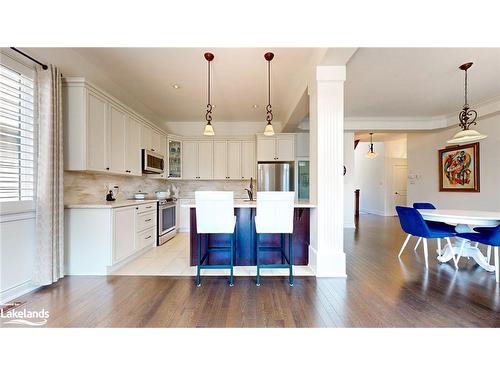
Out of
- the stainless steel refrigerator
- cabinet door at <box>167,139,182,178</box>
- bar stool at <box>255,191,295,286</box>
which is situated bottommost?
bar stool at <box>255,191,295,286</box>

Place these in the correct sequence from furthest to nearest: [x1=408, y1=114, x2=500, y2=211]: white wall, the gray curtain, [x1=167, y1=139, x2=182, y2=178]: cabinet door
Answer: [x1=167, y1=139, x2=182, y2=178]: cabinet door
[x1=408, y1=114, x2=500, y2=211]: white wall
the gray curtain

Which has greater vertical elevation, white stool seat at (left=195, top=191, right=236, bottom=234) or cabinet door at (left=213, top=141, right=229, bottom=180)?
cabinet door at (left=213, top=141, right=229, bottom=180)

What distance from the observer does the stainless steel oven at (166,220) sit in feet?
13.7

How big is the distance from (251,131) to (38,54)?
419 cm

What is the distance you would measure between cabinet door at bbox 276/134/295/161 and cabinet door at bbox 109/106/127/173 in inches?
128

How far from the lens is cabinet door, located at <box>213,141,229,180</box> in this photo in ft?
18.2

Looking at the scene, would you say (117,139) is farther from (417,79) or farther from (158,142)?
(417,79)

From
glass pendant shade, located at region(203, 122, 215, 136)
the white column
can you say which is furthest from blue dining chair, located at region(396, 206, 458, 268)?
glass pendant shade, located at region(203, 122, 215, 136)

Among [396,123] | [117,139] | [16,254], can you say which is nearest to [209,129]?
[117,139]

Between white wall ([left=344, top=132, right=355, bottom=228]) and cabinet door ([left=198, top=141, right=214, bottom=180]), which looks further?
white wall ([left=344, top=132, right=355, bottom=228])

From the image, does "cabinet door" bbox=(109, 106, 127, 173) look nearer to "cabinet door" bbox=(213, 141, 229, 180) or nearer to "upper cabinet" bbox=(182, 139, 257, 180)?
"upper cabinet" bbox=(182, 139, 257, 180)
